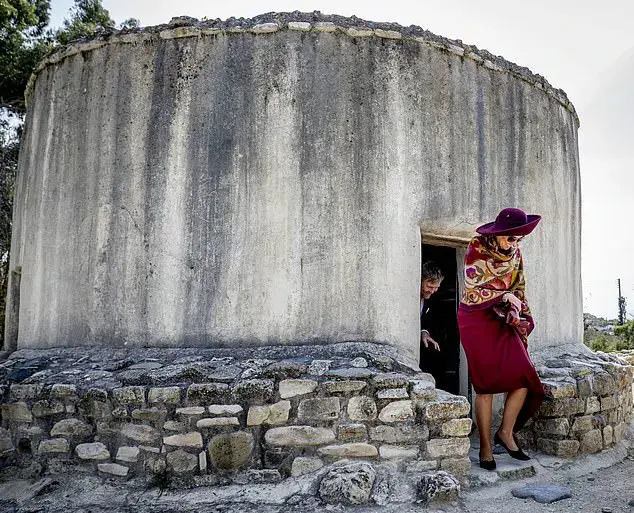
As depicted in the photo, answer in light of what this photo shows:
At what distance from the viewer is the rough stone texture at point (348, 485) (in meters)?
4.05

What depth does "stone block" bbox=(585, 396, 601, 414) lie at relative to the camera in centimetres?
536

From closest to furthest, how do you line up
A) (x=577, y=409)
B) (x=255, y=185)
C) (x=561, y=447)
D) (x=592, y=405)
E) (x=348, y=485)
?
(x=348, y=485), (x=255, y=185), (x=561, y=447), (x=577, y=409), (x=592, y=405)

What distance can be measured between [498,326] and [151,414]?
250cm

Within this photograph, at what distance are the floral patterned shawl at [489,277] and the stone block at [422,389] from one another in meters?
0.75

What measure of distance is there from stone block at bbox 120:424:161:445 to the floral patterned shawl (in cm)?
235

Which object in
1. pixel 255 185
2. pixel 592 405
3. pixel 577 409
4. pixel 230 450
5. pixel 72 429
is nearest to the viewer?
pixel 230 450

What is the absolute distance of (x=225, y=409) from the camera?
4.32 meters

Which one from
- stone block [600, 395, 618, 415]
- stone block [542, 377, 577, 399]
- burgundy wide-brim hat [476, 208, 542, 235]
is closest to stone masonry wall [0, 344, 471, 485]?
stone block [542, 377, 577, 399]

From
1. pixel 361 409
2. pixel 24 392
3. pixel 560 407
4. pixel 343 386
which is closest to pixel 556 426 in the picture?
pixel 560 407

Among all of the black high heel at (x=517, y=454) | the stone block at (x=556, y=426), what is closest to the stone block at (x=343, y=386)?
the black high heel at (x=517, y=454)

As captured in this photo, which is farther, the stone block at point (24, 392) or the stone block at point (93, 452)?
the stone block at point (24, 392)

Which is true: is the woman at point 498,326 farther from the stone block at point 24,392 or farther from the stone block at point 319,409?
the stone block at point 24,392

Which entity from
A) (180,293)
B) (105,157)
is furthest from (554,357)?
(105,157)

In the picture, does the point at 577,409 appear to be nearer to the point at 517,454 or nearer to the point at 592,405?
the point at 592,405
